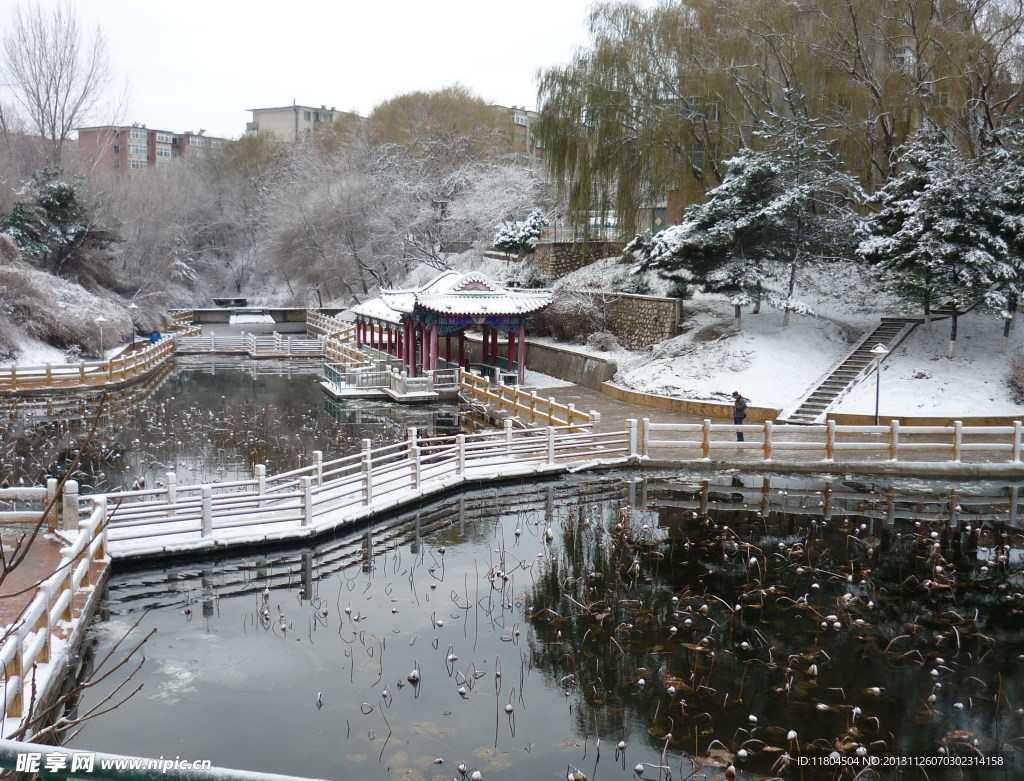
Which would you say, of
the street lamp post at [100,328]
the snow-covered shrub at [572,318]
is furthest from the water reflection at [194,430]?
the snow-covered shrub at [572,318]

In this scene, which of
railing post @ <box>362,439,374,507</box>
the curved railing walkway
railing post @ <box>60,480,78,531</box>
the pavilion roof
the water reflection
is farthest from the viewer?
the pavilion roof

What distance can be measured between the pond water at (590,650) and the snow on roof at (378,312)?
70.6 ft

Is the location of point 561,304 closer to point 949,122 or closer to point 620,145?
point 620,145

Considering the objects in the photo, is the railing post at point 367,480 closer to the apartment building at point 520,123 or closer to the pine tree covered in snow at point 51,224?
the pine tree covered in snow at point 51,224

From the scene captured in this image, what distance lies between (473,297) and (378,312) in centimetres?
900

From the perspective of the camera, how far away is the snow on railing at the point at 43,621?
7.75 m

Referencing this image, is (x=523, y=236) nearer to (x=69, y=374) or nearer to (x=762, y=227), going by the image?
(x=762, y=227)

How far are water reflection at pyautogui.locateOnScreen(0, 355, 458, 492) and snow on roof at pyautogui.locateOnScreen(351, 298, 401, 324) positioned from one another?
4095 millimetres

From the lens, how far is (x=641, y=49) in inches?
1356

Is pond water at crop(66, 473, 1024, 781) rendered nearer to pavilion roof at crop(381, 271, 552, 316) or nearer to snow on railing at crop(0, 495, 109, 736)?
snow on railing at crop(0, 495, 109, 736)

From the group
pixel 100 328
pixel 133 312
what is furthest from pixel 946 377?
pixel 133 312

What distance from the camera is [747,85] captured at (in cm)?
3192

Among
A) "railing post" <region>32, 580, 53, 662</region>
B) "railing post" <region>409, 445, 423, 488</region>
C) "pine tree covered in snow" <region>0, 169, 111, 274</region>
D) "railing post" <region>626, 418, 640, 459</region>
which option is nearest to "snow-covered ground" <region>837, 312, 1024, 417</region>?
"railing post" <region>626, 418, 640, 459</region>

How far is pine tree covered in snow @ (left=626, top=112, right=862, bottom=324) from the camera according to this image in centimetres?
2814
